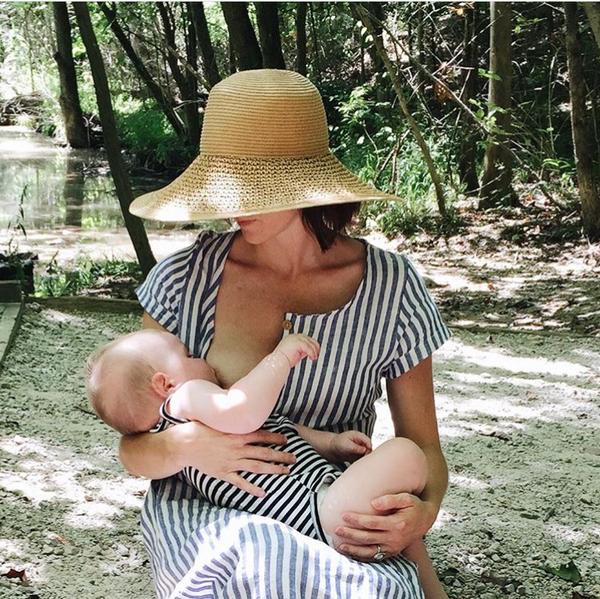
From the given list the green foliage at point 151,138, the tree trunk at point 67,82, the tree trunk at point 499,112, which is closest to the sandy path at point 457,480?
the tree trunk at point 499,112

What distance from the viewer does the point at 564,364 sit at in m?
4.84

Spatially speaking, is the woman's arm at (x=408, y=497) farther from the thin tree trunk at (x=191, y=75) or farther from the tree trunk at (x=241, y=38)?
the thin tree trunk at (x=191, y=75)

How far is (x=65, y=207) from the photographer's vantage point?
1121 cm

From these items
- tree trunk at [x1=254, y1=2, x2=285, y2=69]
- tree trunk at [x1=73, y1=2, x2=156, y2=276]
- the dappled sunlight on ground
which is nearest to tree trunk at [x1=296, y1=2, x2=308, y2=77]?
tree trunk at [x1=254, y1=2, x2=285, y2=69]

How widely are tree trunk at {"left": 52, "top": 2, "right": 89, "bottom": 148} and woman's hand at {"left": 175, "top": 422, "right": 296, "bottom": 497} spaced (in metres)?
14.9

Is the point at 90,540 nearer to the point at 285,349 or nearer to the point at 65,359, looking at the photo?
the point at 285,349

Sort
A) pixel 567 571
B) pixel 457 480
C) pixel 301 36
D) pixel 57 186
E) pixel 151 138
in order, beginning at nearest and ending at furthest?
pixel 567 571 → pixel 457 480 → pixel 301 36 → pixel 57 186 → pixel 151 138

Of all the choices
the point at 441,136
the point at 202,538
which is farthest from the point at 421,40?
the point at 202,538

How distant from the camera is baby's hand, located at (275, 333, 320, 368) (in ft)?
6.24

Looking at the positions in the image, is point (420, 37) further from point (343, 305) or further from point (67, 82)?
point (343, 305)

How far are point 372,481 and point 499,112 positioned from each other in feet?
24.1

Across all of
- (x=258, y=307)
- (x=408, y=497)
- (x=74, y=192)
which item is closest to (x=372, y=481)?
(x=408, y=497)

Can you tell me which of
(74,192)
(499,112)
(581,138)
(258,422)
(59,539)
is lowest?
(74,192)

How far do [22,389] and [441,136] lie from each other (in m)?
Result: 6.69
